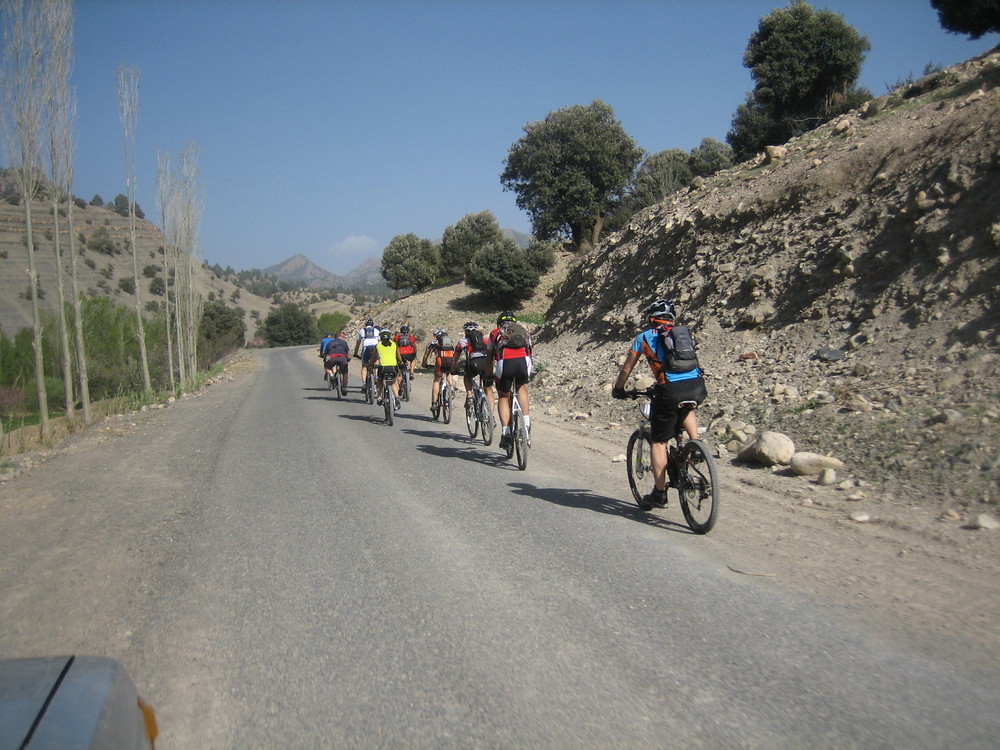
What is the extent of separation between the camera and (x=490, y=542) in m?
5.98

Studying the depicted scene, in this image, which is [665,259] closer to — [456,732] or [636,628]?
[636,628]

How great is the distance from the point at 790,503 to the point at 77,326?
18.1m

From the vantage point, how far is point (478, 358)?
38.5ft

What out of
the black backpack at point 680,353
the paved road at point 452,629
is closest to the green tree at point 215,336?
the paved road at point 452,629

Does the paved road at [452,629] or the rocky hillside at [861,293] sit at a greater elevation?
the rocky hillside at [861,293]

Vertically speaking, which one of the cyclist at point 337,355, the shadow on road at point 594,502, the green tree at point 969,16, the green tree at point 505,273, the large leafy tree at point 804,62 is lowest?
the shadow on road at point 594,502

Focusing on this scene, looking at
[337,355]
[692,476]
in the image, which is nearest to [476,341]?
[692,476]

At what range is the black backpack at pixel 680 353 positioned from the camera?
6074mm

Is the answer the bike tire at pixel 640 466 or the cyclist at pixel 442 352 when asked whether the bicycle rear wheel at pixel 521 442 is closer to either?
the bike tire at pixel 640 466

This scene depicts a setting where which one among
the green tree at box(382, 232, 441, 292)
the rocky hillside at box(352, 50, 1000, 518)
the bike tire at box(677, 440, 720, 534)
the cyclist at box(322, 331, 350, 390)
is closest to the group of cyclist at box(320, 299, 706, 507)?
the bike tire at box(677, 440, 720, 534)

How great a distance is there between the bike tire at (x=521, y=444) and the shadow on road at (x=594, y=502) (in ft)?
2.52

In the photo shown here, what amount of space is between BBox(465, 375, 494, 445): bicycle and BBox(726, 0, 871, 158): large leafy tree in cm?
2567

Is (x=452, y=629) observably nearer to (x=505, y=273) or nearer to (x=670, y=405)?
(x=670, y=405)

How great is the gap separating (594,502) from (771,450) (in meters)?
2.60
